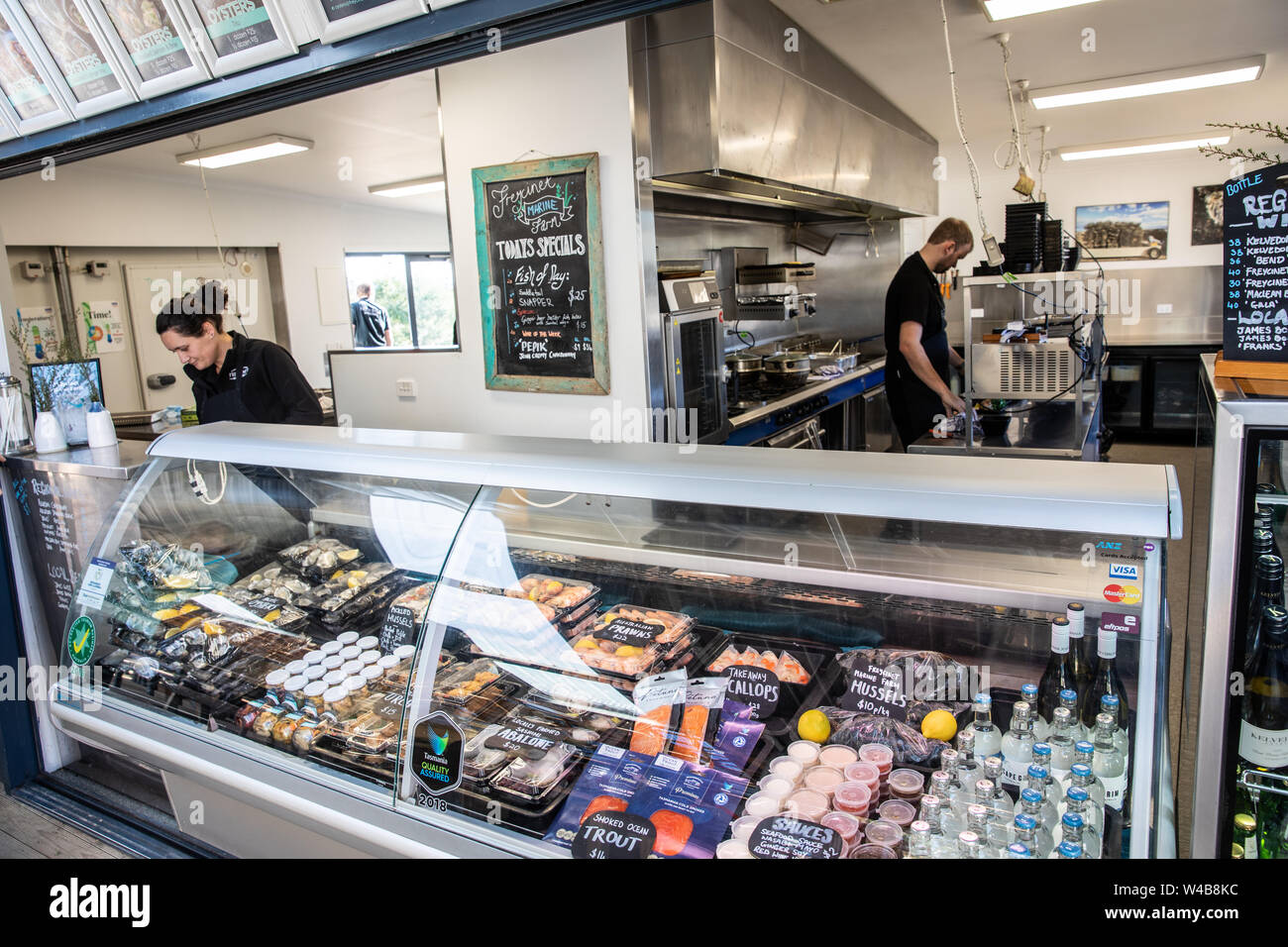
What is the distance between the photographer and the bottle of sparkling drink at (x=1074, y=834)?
4.29ft

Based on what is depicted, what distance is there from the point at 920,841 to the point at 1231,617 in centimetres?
72

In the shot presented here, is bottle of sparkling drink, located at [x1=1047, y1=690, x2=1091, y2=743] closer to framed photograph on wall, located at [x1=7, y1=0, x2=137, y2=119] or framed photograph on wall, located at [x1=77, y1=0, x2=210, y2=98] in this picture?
framed photograph on wall, located at [x1=77, y1=0, x2=210, y2=98]

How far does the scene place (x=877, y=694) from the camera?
1.79 meters

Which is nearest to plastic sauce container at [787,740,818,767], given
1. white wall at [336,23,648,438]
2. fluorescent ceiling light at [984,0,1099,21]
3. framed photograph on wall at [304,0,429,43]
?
framed photograph on wall at [304,0,429,43]

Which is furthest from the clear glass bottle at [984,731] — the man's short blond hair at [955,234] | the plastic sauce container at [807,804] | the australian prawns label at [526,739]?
the man's short blond hair at [955,234]

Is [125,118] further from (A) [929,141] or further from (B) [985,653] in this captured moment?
(A) [929,141]

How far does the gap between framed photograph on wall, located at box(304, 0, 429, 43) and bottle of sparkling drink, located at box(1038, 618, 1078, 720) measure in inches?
76.0

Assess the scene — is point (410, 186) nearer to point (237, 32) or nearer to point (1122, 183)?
point (237, 32)

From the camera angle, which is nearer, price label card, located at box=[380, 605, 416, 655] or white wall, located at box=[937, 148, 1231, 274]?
price label card, located at box=[380, 605, 416, 655]

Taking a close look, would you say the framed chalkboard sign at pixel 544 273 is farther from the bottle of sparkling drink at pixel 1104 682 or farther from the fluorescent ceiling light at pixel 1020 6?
the bottle of sparkling drink at pixel 1104 682

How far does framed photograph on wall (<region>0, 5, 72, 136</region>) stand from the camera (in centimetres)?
290

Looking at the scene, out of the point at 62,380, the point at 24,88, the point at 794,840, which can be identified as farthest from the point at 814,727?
the point at 24,88
